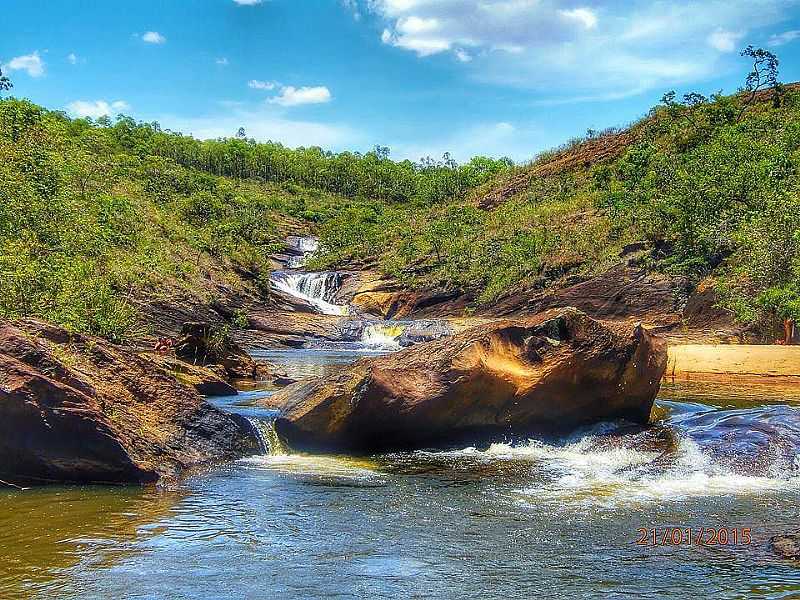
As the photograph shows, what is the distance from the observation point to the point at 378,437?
13617mm

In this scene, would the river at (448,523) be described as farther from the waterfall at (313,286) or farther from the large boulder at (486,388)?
the waterfall at (313,286)

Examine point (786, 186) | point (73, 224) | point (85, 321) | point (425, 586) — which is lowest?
point (425, 586)

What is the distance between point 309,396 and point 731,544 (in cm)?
760

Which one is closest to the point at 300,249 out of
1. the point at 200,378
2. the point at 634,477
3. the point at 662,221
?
the point at 662,221

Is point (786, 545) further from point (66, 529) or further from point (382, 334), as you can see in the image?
point (382, 334)

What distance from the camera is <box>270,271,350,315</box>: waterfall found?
56.8 meters

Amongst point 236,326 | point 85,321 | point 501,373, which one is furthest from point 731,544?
point 236,326

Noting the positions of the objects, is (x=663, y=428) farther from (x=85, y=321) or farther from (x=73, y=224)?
(x=73, y=224)

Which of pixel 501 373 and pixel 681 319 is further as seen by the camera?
pixel 681 319

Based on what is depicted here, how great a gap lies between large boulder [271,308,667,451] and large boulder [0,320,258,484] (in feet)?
6.61

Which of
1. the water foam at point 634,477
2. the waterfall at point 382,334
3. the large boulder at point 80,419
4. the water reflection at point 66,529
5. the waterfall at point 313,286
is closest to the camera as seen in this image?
the water reflection at point 66,529

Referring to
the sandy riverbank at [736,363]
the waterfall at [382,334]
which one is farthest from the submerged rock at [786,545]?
the waterfall at [382,334]
